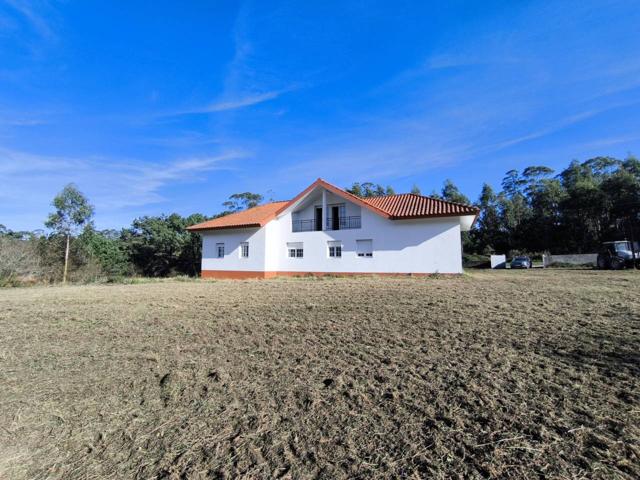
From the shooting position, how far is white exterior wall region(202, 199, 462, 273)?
1588cm

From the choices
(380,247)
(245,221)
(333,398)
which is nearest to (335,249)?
(380,247)

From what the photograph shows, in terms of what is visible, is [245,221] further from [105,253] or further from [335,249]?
[105,253]

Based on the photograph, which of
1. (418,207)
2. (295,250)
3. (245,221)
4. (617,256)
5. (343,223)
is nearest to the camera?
(418,207)

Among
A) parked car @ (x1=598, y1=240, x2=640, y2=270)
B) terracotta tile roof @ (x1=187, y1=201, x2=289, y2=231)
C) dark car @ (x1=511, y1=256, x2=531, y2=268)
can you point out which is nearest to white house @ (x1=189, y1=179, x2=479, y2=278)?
terracotta tile roof @ (x1=187, y1=201, x2=289, y2=231)

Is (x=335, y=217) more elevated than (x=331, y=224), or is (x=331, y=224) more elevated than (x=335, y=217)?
(x=335, y=217)

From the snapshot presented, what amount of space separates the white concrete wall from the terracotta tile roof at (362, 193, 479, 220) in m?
7.47

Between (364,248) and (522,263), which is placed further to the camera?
(522,263)

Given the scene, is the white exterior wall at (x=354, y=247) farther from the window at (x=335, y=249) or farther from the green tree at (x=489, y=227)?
the green tree at (x=489, y=227)

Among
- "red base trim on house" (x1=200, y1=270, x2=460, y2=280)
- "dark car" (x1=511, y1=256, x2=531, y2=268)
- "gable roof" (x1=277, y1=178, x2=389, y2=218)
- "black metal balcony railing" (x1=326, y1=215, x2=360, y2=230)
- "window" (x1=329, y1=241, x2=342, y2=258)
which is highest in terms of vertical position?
"gable roof" (x1=277, y1=178, x2=389, y2=218)

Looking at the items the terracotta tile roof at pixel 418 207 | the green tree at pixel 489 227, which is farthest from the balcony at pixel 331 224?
the green tree at pixel 489 227

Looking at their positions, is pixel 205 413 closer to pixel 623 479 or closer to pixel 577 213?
pixel 623 479

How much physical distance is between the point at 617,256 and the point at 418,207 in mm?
16491

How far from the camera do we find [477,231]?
49281 millimetres

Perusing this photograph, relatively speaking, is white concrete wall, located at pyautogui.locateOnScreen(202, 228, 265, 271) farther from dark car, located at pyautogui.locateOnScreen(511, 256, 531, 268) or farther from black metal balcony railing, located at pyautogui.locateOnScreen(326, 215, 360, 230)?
dark car, located at pyautogui.locateOnScreen(511, 256, 531, 268)
